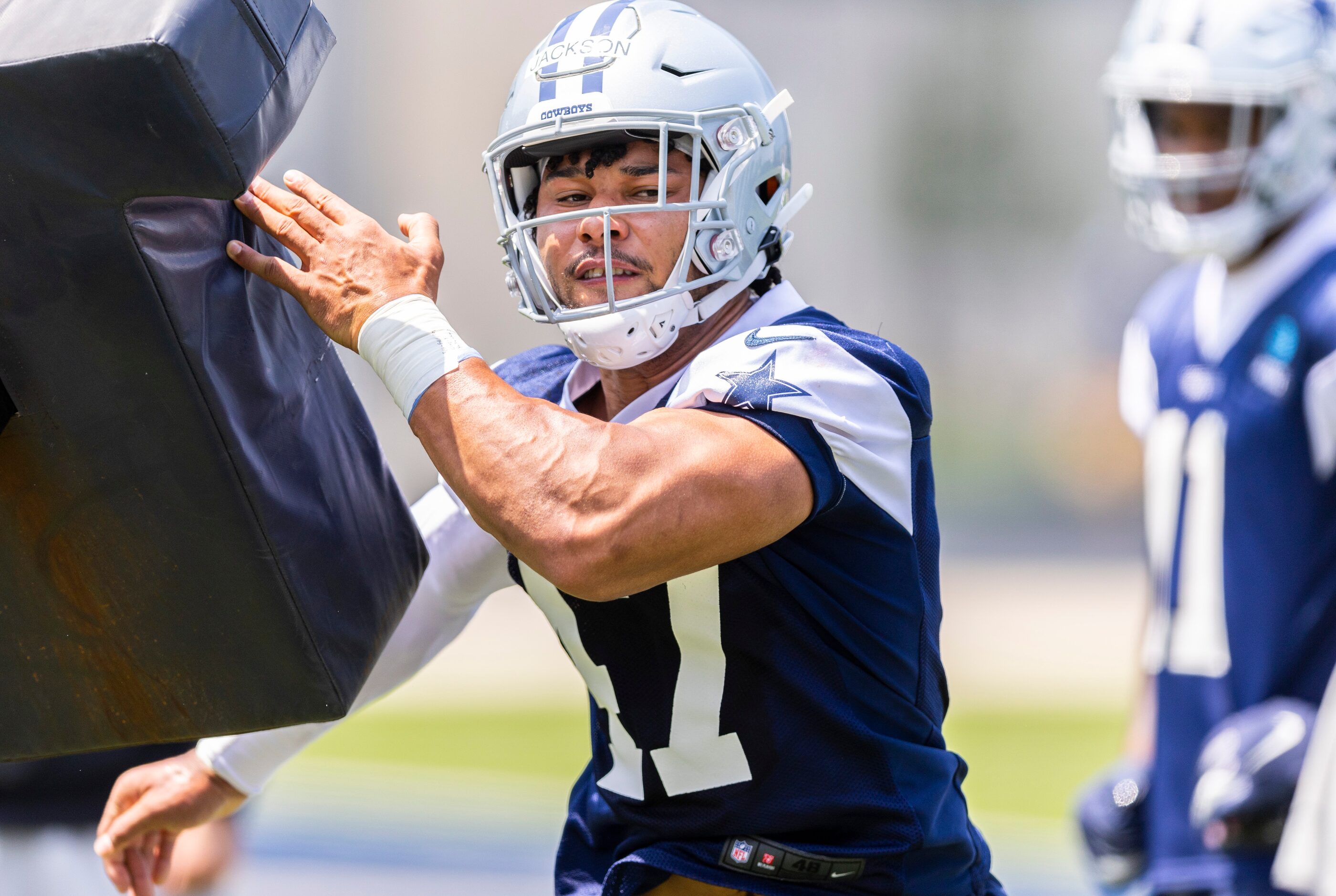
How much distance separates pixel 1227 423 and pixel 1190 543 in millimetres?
279

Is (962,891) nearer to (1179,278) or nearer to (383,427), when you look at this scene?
(1179,278)

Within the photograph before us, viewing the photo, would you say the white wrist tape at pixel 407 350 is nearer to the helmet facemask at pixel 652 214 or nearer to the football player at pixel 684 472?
the football player at pixel 684 472

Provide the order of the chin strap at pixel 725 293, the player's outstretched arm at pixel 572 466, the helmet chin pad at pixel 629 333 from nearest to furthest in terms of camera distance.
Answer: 1. the player's outstretched arm at pixel 572 466
2. the helmet chin pad at pixel 629 333
3. the chin strap at pixel 725 293

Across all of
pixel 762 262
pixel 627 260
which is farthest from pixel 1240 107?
pixel 627 260

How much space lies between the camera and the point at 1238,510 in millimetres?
3057

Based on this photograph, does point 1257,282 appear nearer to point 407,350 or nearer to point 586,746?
point 407,350

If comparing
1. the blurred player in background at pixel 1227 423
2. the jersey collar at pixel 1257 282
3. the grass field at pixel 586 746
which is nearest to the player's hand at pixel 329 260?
the blurred player in background at pixel 1227 423

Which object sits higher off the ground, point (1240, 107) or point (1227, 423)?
point (1240, 107)

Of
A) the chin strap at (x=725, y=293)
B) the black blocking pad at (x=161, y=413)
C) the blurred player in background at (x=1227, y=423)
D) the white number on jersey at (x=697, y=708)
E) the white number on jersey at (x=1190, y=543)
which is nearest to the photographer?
the black blocking pad at (x=161, y=413)

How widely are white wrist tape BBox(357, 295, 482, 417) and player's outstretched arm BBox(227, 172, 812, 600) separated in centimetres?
1

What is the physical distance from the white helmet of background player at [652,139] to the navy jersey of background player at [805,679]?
0.64ft

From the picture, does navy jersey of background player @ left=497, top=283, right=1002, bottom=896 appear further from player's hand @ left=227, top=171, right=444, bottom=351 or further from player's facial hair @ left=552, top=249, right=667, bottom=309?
player's hand @ left=227, top=171, right=444, bottom=351

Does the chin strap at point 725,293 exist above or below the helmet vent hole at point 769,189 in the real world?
below

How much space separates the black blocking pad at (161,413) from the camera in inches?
63.3
